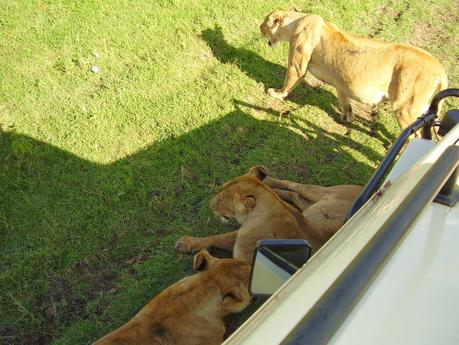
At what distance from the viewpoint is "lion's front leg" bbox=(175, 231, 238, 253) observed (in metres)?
4.49

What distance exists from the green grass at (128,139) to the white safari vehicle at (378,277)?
2.25 metres

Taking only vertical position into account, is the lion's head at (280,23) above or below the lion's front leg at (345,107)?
above

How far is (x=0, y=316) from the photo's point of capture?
388 cm

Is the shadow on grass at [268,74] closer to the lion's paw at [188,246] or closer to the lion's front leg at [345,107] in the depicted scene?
the lion's front leg at [345,107]

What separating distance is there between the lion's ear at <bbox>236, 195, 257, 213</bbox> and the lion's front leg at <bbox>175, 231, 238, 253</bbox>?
38cm

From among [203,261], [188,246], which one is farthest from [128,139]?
[203,261]

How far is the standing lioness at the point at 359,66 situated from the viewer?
5.48m

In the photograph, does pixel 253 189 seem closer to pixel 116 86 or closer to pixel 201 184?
pixel 201 184

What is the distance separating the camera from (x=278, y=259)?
218 cm

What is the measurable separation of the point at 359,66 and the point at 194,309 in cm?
376

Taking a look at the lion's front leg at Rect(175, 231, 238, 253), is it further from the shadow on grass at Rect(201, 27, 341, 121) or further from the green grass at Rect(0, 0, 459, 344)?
the shadow on grass at Rect(201, 27, 341, 121)

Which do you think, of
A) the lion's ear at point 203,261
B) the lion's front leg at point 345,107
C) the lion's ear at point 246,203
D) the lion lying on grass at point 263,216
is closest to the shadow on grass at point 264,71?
the lion's front leg at point 345,107

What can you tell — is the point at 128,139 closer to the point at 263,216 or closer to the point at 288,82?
the point at 263,216

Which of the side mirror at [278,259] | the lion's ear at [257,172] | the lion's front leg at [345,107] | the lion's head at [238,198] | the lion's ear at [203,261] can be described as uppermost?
the lion's front leg at [345,107]
